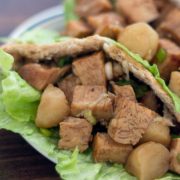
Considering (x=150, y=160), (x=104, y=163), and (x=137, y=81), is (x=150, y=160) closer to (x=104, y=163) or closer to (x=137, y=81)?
(x=104, y=163)

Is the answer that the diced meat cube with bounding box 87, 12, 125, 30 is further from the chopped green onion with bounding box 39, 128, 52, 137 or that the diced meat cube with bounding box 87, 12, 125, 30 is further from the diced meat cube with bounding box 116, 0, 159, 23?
the chopped green onion with bounding box 39, 128, 52, 137

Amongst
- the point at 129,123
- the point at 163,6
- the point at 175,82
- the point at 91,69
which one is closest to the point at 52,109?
the point at 91,69

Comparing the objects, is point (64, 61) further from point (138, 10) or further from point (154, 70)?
point (138, 10)

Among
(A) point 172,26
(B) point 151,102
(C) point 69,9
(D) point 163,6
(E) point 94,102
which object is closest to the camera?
(E) point 94,102

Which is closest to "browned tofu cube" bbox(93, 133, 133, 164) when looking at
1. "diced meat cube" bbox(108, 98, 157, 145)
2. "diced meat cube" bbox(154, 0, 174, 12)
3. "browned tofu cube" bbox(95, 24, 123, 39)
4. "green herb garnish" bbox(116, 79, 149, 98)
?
"diced meat cube" bbox(108, 98, 157, 145)

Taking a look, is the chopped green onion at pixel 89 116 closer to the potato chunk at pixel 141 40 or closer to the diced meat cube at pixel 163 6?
the potato chunk at pixel 141 40

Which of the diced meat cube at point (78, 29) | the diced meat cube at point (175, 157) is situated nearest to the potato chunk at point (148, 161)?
the diced meat cube at point (175, 157)

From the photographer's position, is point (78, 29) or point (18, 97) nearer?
point (18, 97)
